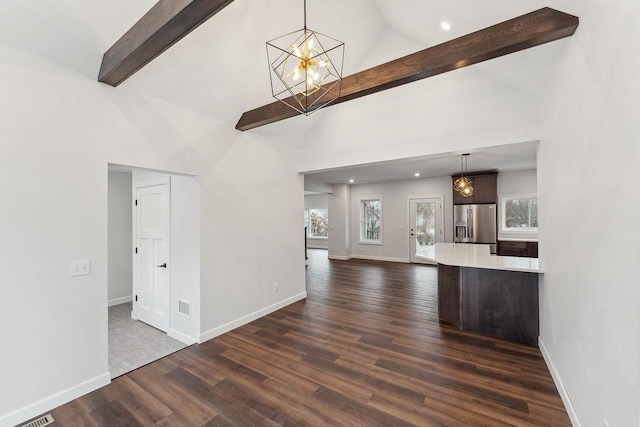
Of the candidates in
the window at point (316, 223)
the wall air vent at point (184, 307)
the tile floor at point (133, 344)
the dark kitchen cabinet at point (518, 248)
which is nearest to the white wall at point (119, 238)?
the tile floor at point (133, 344)

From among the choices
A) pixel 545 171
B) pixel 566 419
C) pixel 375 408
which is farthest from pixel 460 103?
pixel 375 408

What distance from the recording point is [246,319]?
387 cm

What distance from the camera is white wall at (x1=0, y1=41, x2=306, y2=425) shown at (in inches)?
79.2

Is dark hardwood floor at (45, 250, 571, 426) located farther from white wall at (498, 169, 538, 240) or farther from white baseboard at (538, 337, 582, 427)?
white wall at (498, 169, 538, 240)

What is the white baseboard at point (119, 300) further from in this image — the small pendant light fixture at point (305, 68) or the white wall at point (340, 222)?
the white wall at point (340, 222)

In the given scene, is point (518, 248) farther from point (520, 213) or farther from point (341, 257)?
point (341, 257)

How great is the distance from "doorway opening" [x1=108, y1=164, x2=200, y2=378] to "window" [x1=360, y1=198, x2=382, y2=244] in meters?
6.68

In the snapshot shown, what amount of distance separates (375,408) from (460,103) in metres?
3.47

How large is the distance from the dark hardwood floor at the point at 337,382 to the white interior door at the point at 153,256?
1.00m

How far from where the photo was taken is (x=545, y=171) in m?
2.75

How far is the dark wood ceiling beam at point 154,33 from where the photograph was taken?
1.65 meters

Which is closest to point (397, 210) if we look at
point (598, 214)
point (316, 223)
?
point (316, 223)

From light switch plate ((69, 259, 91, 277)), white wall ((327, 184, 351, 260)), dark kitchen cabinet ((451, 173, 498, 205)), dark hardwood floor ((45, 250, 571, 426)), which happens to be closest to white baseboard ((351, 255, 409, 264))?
white wall ((327, 184, 351, 260))

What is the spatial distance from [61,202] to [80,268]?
58 centimetres
